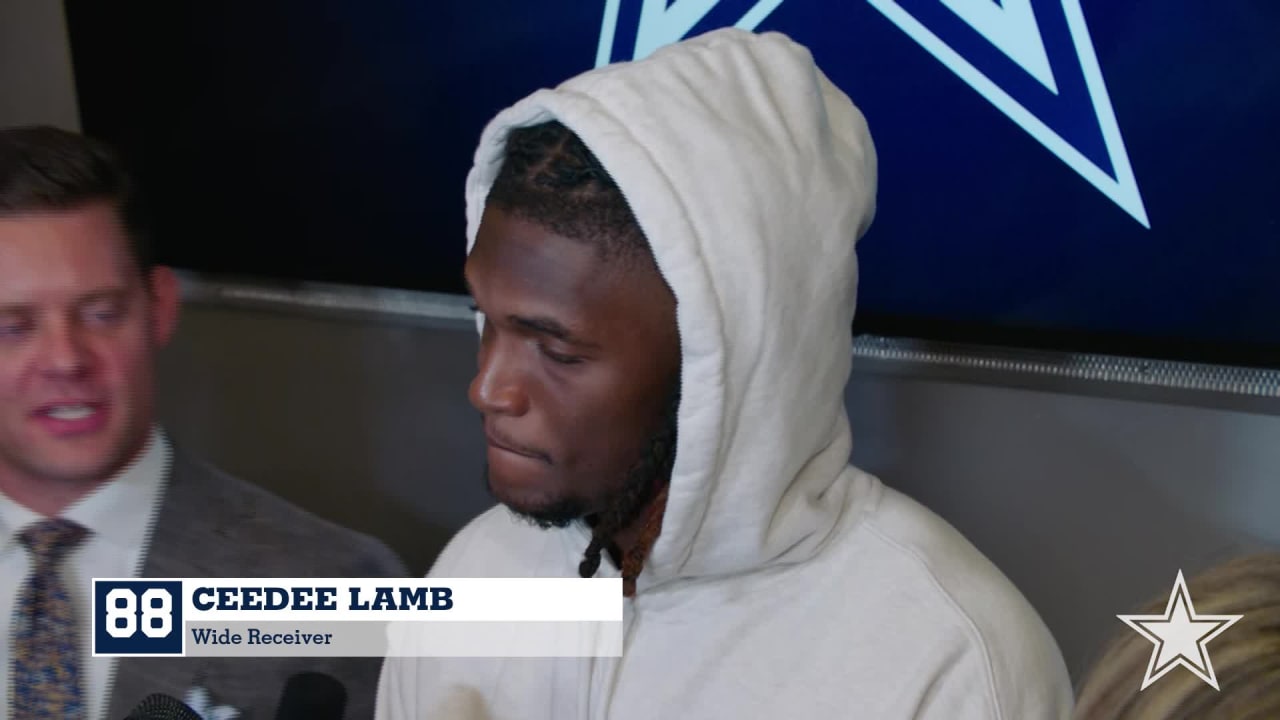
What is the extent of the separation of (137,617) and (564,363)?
415 mm

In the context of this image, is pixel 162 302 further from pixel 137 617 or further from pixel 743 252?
pixel 743 252

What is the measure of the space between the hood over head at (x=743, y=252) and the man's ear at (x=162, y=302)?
31cm

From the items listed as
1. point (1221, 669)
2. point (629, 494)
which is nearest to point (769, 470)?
point (629, 494)

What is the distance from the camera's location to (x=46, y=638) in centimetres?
91

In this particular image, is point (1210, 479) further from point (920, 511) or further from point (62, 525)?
point (62, 525)

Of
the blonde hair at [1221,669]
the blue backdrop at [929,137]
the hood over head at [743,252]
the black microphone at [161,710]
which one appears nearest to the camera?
the blonde hair at [1221,669]

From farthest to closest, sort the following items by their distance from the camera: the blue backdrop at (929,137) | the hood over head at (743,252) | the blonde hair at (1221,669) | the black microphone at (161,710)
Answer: the blue backdrop at (929,137)
the black microphone at (161,710)
the hood over head at (743,252)
the blonde hair at (1221,669)

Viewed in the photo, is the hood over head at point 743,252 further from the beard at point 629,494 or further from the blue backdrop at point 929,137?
the blue backdrop at point 929,137

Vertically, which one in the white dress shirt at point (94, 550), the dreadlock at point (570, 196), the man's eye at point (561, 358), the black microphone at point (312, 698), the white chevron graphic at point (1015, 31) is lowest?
the black microphone at point (312, 698)

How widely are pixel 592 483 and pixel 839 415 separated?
7.5 inches

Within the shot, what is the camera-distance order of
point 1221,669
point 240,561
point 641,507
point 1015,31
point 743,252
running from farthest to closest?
point 1015,31
point 240,561
point 641,507
point 743,252
point 1221,669

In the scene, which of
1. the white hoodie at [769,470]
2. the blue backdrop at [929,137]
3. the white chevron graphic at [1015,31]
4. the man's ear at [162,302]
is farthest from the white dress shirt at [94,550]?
the white chevron graphic at [1015,31]

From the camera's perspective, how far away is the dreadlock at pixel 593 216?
0.77 meters

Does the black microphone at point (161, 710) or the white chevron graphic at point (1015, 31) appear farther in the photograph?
the white chevron graphic at point (1015, 31)
